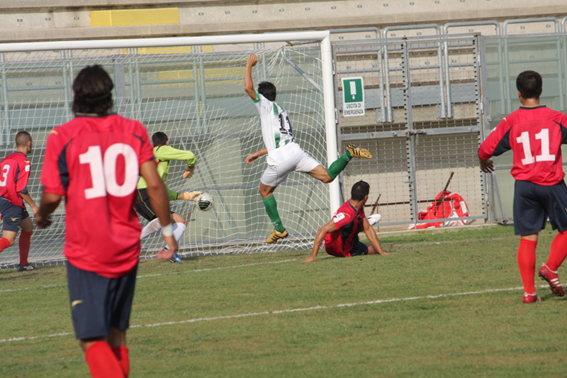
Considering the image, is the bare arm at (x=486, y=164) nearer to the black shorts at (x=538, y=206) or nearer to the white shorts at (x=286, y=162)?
the black shorts at (x=538, y=206)

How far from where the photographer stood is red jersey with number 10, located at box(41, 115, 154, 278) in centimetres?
366

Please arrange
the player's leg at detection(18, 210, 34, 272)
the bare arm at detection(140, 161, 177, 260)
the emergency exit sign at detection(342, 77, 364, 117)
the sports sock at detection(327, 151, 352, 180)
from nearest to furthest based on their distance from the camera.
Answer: the bare arm at detection(140, 161, 177, 260) < the sports sock at detection(327, 151, 352, 180) < the player's leg at detection(18, 210, 34, 272) < the emergency exit sign at detection(342, 77, 364, 117)

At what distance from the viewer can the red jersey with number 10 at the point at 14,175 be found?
11008 millimetres

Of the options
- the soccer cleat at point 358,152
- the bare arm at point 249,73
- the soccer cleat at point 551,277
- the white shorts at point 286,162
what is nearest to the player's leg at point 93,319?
the soccer cleat at point 551,277

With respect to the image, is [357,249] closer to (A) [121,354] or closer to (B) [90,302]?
(A) [121,354]

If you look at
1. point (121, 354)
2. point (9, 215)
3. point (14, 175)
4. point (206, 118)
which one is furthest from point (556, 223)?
point (206, 118)

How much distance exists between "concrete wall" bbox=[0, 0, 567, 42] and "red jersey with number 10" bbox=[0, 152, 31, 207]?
6159mm

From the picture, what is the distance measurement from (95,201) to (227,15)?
49.9 ft

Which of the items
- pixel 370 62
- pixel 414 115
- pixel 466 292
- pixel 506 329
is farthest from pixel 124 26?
pixel 506 329

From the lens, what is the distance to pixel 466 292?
7.05m

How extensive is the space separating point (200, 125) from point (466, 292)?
8.80 meters

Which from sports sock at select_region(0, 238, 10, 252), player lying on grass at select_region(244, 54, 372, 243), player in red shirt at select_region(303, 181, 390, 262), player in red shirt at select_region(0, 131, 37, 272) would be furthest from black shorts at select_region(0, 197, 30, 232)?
player in red shirt at select_region(303, 181, 390, 262)

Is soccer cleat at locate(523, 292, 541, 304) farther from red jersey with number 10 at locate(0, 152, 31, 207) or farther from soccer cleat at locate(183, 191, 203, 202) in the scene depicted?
red jersey with number 10 at locate(0, 152, 31, 207)

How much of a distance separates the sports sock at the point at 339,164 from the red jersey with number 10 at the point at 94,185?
6472mm
